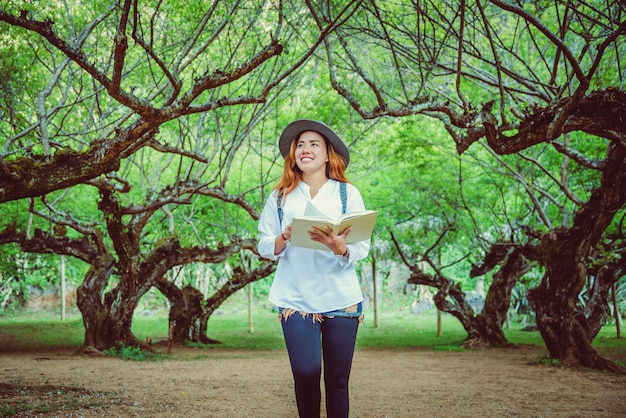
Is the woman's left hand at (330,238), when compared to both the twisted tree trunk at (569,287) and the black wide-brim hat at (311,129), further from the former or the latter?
the twisted tree trunk at (569,287)

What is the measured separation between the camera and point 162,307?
92.2ft

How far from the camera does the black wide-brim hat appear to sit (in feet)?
11.4

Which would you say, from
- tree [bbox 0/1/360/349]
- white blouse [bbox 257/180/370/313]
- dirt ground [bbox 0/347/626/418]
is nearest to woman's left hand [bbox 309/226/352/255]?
white blouse [bbox 257/180/370/313]

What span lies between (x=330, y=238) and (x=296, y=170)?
2.21 ft

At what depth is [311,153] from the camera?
346 cm

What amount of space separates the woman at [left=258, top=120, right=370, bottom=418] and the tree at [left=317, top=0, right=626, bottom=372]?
2.38 metres

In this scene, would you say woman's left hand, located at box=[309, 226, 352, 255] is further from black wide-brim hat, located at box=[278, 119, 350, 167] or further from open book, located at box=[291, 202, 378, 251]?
black wide-brim hat, located at box=[278, 119, 350, 167]

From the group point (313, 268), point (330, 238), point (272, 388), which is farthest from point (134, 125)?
point (272, 388)

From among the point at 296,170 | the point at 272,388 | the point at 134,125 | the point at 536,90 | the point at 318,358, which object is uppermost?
the point at 536,90

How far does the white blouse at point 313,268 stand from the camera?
10.2 feet

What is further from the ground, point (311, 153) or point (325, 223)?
point (311, 153)

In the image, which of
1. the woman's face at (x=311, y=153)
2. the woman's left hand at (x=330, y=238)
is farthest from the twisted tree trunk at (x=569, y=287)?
the woman's left hand at (x=330, y=238)

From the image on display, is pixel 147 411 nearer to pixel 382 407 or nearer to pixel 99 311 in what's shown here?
pixel 382 407

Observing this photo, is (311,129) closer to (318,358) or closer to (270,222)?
(270,222)
